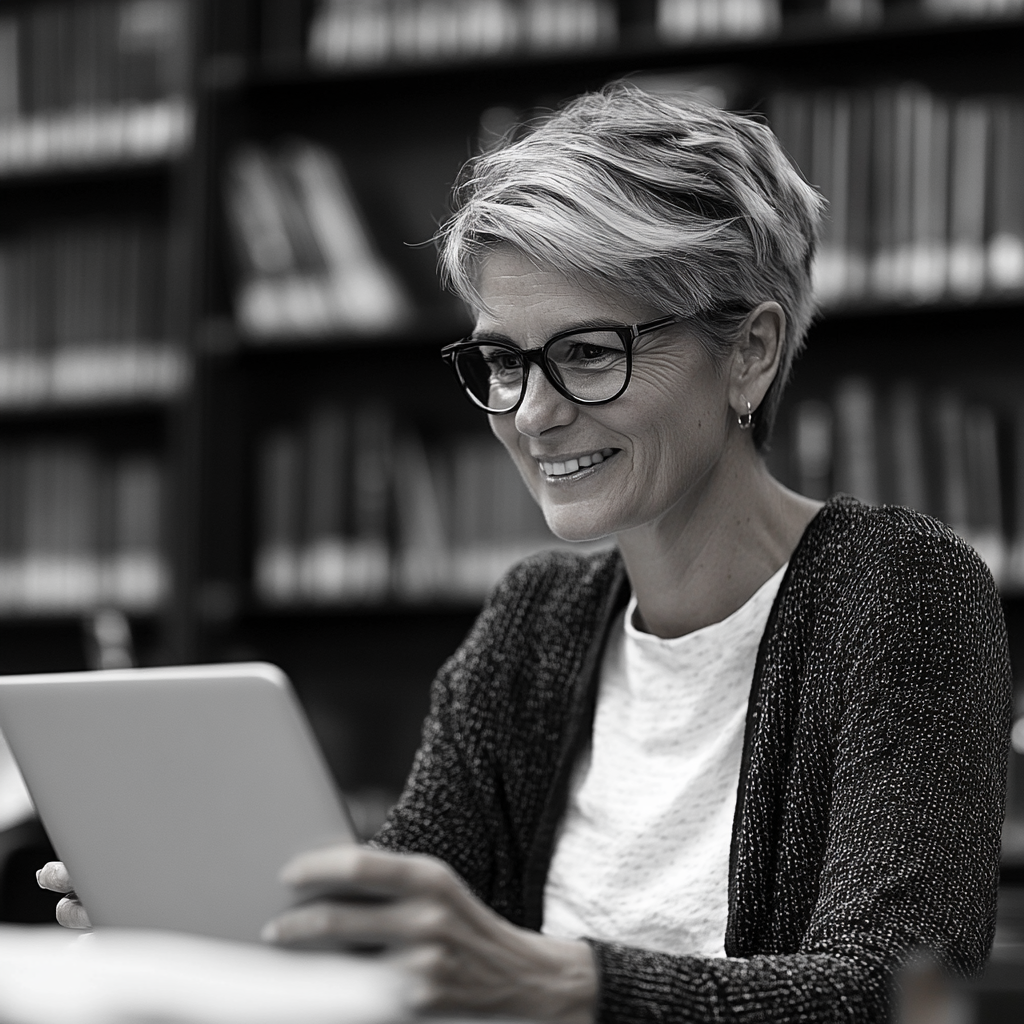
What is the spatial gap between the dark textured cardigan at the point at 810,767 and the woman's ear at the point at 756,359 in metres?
0.13

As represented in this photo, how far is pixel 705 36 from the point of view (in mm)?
2529

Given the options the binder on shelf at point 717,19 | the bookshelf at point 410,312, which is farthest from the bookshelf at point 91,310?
the binder on shelf at point 717,19

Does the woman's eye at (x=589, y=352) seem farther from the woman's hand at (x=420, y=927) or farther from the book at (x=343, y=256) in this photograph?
the book at (x=343, y=256)

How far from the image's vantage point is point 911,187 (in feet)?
7.79

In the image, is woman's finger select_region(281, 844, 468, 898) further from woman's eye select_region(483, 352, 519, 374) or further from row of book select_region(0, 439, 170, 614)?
row of book select_region(0, 439, 170, 614)

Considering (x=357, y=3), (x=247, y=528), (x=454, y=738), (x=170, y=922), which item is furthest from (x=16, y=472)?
(x=170, y=922)

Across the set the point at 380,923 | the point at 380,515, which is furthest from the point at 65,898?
the point at 380,515

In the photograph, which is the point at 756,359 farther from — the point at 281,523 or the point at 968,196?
the point at 281,523

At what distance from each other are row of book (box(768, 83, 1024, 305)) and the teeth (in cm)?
125

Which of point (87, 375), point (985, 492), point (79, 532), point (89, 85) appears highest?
point (89, 85)

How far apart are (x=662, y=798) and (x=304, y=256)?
168 cm

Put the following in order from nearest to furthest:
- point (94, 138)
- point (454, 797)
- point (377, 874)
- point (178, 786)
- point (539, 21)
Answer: point (377, 874) → point (178, 786) → point (454, 797) → point (539, 21) → point (94, 138)

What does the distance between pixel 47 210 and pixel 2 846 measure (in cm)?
186

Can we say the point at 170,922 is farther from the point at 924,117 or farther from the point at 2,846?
the point at 924,117
